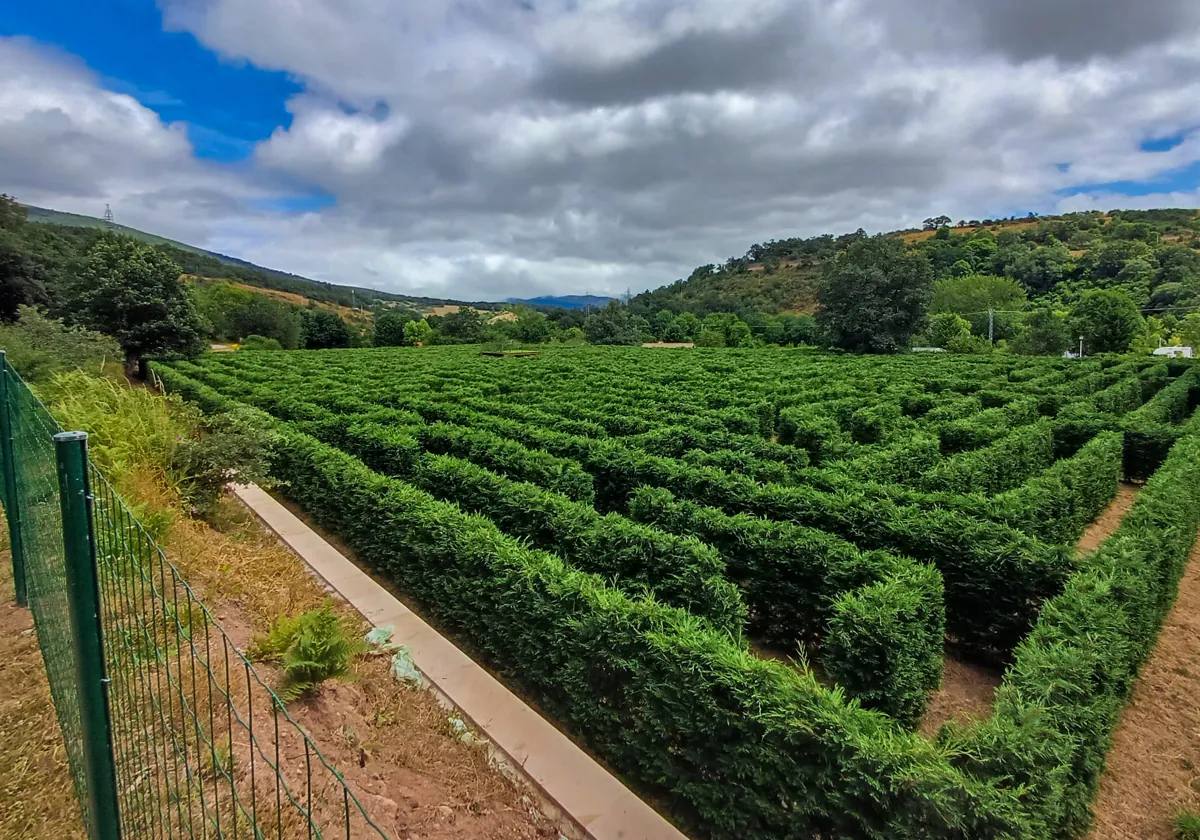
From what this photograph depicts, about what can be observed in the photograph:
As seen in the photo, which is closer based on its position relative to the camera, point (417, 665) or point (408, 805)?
point (408, 805)

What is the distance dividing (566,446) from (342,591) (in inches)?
173

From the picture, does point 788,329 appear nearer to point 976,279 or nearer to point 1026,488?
point 976,279

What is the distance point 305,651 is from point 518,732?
177cm

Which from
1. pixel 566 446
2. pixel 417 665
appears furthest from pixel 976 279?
pixel 417 665

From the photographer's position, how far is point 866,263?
4512cm

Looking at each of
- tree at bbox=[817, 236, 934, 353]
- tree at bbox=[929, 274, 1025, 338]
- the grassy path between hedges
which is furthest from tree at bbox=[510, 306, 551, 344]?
the grassy path between hedges

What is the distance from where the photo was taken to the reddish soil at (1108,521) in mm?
9539

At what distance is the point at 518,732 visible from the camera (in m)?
4.60

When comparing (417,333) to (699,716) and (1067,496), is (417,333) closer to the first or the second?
(1067,496)

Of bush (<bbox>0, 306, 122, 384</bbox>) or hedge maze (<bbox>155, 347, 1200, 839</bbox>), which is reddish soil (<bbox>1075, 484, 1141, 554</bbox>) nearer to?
hedge maze (<bbox>155, 347, 1200, 839</bbox>)

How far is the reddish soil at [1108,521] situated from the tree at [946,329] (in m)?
47.0

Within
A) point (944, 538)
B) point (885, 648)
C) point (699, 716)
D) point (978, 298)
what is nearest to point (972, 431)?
point (944, 538)

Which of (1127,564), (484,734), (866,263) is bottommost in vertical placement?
(484,734)

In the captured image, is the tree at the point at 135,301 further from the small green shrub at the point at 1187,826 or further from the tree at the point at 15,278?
the small green shrub at the point at 1187,826
